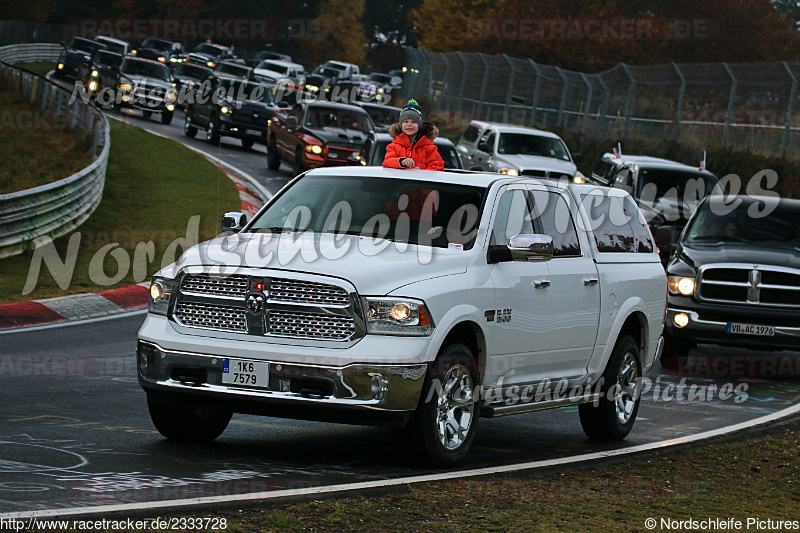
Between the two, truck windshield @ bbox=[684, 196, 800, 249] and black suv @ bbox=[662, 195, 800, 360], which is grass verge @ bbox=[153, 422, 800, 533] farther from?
truck windshield @ bbox=[684, 196, 800, 249]

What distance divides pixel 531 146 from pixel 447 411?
842 inches

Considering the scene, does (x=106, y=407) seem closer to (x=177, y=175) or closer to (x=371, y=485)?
(x=371, y=485)

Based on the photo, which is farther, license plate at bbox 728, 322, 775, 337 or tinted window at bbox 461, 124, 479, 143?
tinted window at bbox 461, 124, 479, 143

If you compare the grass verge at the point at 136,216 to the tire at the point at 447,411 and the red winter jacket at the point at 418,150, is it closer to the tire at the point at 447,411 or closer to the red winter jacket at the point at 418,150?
the red winter jacket at the point at 418,150

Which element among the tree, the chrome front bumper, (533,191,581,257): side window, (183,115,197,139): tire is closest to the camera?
the chrome front bumper

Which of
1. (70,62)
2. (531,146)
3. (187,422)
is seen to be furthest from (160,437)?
(70,62)

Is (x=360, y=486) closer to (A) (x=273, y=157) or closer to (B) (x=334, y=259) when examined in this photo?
(B) (x=334, y=259)

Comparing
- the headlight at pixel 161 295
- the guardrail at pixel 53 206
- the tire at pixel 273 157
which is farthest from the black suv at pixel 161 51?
the headlight at pixel 161 295

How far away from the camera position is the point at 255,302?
25.7 feet

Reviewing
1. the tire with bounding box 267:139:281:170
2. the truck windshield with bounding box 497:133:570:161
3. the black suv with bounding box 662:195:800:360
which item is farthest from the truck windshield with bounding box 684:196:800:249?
the tire with bounding box 267:139:281:170

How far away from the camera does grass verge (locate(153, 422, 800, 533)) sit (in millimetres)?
6469

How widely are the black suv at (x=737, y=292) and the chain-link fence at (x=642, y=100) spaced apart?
16.2 m

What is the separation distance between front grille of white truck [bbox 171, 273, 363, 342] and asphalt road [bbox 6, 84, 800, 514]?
2.76 ft

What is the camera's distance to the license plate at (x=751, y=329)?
14062mm
